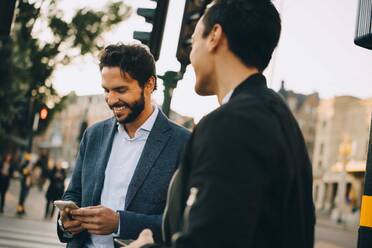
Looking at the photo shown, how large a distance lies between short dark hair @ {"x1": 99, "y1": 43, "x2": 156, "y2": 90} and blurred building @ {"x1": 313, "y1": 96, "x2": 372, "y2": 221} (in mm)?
40003

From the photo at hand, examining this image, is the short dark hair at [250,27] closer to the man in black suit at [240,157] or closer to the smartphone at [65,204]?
the man in black suit at [240,157]

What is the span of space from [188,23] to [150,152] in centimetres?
313

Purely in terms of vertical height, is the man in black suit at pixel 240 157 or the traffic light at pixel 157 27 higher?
the traffic light at pixel 157 27

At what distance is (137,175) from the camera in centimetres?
269

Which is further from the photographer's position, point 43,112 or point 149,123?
point 43,112

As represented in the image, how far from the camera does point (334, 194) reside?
5491 centimetres

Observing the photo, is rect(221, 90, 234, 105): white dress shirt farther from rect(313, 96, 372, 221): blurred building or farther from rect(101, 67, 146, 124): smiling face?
rect(313, 96, 372, 221): blurred building

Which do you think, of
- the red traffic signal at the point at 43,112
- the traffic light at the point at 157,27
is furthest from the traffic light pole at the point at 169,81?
the red traffic signal at the point at 43,112

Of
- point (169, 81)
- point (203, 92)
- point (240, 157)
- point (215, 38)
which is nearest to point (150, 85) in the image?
point (203, 92)

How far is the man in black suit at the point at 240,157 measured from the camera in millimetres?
1395

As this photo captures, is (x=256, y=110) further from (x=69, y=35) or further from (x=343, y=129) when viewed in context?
(x=343, y=129)

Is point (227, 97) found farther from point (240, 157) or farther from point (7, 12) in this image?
point (7, 12)

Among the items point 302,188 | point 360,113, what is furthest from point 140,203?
point 360,113

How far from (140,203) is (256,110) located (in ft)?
4.21
